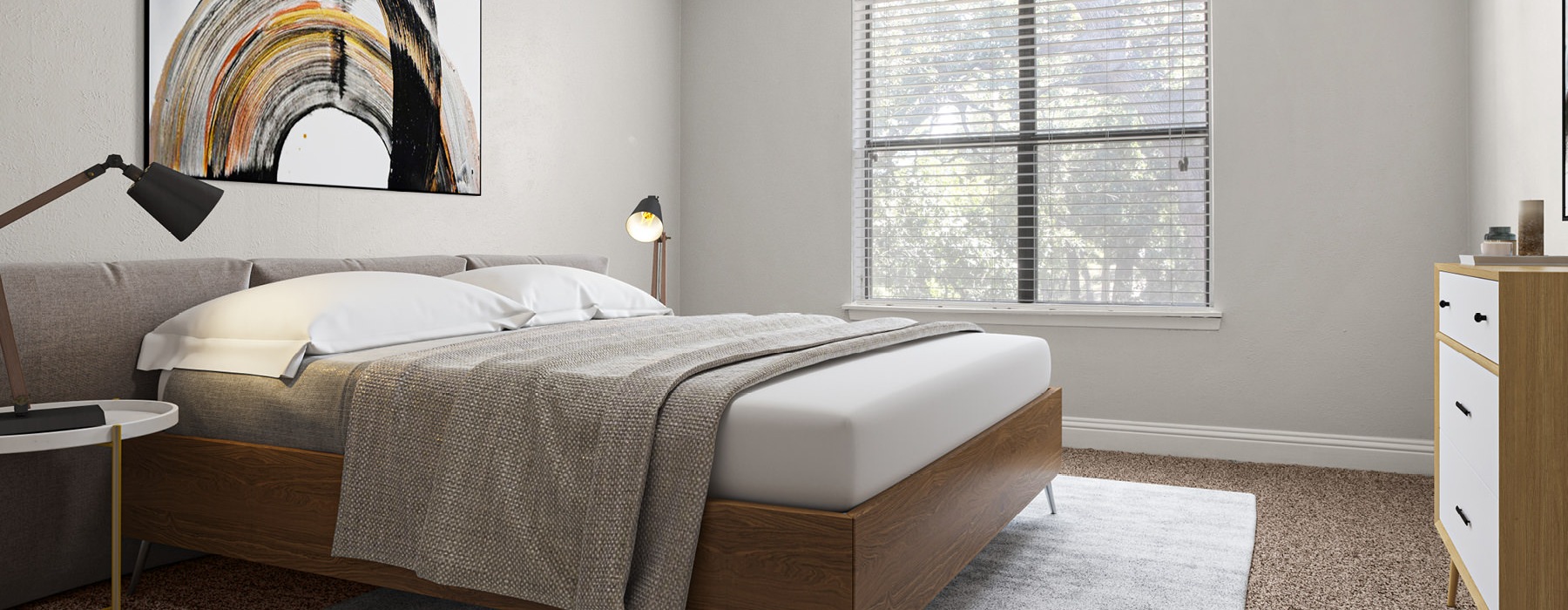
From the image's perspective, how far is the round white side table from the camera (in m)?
1.74

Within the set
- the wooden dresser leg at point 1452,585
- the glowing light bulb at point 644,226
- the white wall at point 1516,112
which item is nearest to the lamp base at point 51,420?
the glowing light bulb at point 644,226

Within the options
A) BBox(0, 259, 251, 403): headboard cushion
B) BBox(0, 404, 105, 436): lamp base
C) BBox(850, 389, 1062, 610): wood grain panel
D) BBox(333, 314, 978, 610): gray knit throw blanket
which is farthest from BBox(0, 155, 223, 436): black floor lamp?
BBox(850, 389, 1062, 610): wood grain panel

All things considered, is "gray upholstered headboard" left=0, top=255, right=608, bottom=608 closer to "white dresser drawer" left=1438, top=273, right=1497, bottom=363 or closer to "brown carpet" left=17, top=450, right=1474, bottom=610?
"brown carpet" left=17, top=450, right=1474, bottom=610

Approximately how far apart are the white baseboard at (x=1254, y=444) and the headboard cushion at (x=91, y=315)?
10.4 ft

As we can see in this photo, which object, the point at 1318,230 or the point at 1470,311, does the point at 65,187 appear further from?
the point at 1318,230

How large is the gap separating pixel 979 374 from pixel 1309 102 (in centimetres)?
230

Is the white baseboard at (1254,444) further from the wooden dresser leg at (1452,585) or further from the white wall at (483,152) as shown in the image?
the white wall at (483,152)

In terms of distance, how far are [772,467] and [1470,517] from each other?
1.34 meters

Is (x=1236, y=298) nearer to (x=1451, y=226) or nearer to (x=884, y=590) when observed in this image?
(x=1451, y=226)

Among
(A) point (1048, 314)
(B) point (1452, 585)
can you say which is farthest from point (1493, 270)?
(A) point (1048, 314)

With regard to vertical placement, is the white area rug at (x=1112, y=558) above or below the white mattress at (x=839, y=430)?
below

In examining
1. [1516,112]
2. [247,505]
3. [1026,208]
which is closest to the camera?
[247,505]

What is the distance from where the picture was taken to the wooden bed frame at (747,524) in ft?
5.17

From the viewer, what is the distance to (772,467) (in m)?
1.63
